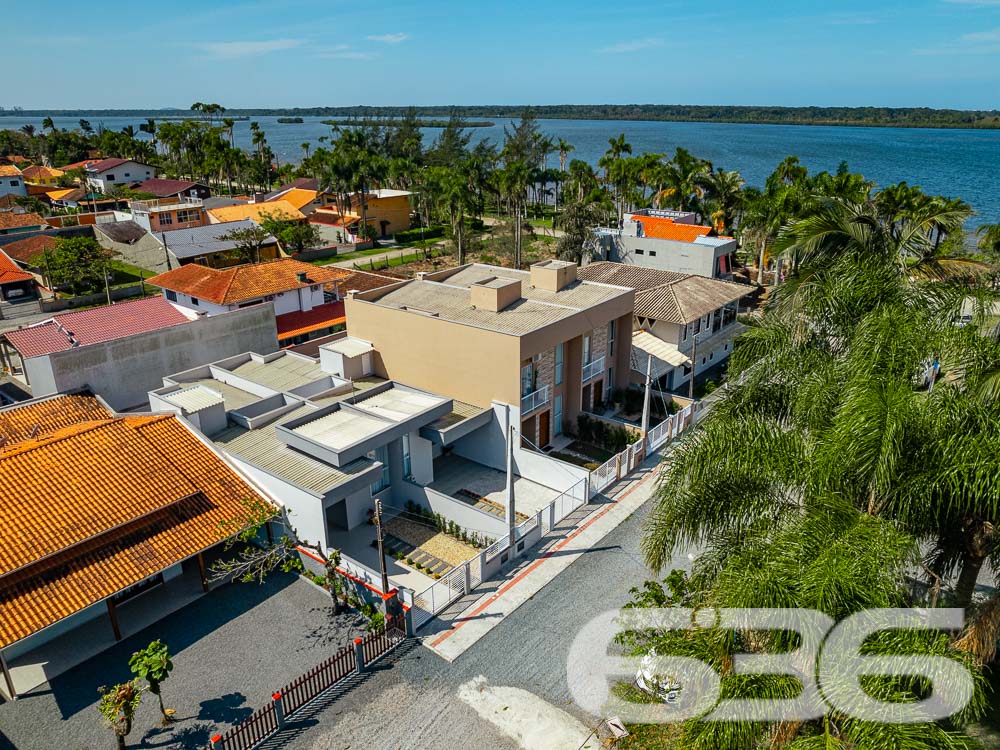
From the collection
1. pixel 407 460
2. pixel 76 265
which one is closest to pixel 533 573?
pixel 407 460

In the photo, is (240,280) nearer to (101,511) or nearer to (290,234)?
(101,511)

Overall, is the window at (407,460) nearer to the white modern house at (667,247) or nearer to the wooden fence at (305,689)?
the wooden fence at (305,689)

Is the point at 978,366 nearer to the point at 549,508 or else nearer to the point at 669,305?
the point at 549,508

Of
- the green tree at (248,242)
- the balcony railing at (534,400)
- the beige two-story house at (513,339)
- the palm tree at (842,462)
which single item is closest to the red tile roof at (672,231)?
the beige two-story house at (513,339)

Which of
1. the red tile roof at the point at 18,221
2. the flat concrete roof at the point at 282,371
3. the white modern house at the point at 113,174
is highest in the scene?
the white modern house at the point at 113,174

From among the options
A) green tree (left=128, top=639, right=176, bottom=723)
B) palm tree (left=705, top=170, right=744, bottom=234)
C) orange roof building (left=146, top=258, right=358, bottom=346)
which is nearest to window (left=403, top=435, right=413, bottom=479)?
green tree (left=128, top=639, right=176, bottom=723)

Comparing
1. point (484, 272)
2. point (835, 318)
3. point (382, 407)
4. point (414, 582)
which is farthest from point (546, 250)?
point (835, 318)
